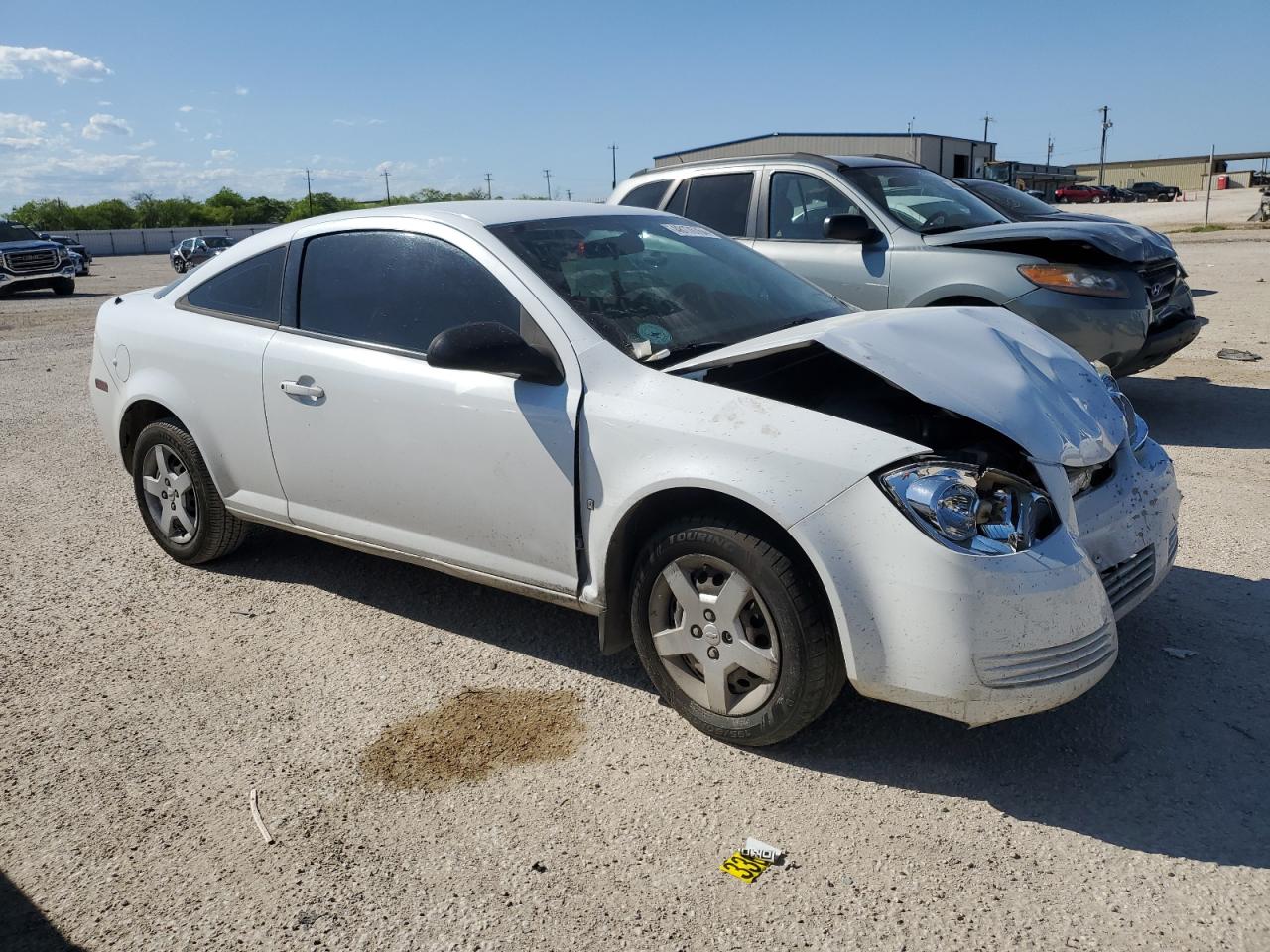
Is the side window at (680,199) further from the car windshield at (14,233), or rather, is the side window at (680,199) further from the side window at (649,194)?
the car windshield at (14,233)

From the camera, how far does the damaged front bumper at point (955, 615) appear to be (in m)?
2.79

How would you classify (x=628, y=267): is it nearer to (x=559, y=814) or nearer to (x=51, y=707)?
(x=559, y=814)

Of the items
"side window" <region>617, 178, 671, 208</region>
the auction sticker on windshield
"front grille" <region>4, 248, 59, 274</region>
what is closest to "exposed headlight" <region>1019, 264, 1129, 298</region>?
"side window" <region>617, 178, 671, 208</region>

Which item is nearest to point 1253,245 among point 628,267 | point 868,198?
point 868,198

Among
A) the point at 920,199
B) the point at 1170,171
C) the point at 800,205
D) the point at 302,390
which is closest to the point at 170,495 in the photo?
the point at 302,390

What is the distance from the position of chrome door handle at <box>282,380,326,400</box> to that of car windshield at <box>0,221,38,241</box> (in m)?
25.4

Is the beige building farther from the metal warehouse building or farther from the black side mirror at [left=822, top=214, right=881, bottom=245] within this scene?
the black side mirror at [left=822, top=214, right=881, bottom=245]

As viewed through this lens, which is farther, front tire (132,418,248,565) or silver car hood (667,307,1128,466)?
front tire (132,418,248,565)

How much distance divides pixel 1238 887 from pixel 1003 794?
0.63 m

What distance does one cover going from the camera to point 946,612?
2.79 m

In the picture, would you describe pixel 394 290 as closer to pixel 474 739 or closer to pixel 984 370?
pixel 474 739

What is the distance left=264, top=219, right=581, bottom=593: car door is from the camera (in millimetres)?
3594

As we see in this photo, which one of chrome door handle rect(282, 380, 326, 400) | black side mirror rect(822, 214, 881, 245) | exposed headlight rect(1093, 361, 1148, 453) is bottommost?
exposed headlight rect(1093, 361, 1148, 453)

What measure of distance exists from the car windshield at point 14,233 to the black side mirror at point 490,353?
26.5m
